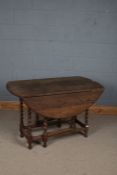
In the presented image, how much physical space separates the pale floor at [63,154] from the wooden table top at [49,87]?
0.60 metres

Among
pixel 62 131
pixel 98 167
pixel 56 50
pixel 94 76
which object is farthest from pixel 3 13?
pixel 98 167

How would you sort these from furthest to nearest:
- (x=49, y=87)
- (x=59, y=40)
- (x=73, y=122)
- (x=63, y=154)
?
(x=59, y=40) < (x=73, y=122) < (x=49, y=87) < (x=63, y=154)

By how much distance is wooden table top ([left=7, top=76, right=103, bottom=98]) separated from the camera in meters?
3.05

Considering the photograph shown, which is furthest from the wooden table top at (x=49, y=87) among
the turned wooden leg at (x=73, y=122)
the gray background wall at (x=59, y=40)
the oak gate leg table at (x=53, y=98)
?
the gray background wall at (x=59, y=40)

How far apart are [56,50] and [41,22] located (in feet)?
1.39

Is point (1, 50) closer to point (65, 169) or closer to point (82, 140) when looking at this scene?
point (82, 140)

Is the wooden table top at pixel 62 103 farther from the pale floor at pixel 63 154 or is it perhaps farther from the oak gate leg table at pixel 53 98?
the pale floor at pixel 63 154

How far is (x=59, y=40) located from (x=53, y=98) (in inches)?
48.6

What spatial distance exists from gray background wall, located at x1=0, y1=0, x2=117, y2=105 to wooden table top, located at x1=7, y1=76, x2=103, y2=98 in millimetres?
583

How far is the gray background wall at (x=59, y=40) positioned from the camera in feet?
12.9

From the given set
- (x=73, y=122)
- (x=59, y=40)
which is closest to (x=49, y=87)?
(x=73, y=122)

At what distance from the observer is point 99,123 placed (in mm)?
3916

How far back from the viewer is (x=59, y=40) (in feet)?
13.3

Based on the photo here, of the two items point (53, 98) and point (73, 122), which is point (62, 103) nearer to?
point (53, 98)
